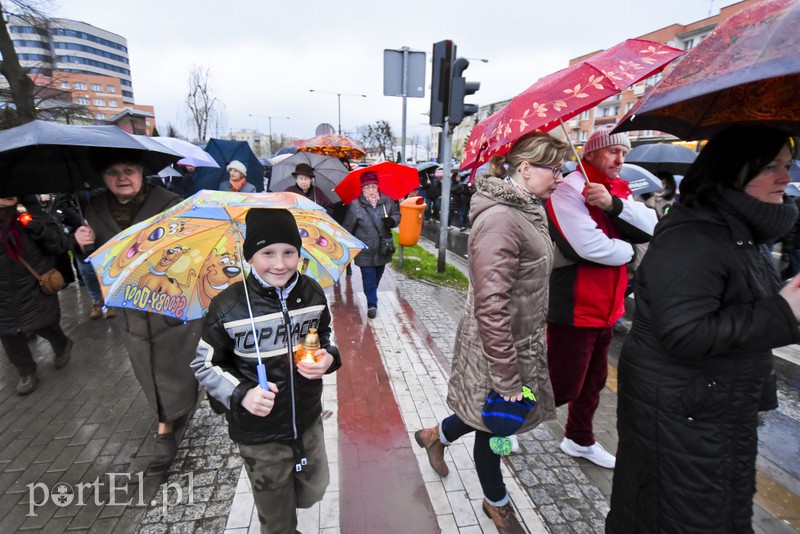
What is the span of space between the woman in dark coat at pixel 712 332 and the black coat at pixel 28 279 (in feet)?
14.9

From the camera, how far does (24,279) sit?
3615 millimetres

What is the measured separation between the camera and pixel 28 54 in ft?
187

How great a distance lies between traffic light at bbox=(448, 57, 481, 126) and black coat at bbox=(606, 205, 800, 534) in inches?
228

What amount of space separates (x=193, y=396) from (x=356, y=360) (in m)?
1.81

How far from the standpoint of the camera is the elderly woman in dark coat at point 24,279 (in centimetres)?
351

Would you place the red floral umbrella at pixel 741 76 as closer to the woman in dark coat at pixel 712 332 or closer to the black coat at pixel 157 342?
the woman in dark coat at pixel 712 332

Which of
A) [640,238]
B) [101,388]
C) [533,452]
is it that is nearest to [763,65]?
[640,238]

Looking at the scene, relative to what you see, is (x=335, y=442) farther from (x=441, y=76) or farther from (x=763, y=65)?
(x=441, y=76)

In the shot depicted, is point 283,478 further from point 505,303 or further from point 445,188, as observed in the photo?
point 445,188

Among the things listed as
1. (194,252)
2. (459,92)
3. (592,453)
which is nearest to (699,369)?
(592,453)

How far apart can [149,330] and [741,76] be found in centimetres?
312

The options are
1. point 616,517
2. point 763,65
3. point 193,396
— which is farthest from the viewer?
point 193,396

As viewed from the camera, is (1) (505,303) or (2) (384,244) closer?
(1) (505,303)

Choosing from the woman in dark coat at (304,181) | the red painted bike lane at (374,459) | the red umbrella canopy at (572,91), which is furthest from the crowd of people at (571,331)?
the woman in dark coat at (304,181)
